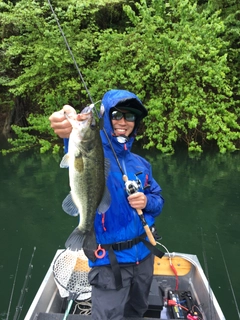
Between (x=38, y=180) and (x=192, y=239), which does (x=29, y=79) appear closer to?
(x=38, y=180)

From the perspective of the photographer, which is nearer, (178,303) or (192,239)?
(178,303)

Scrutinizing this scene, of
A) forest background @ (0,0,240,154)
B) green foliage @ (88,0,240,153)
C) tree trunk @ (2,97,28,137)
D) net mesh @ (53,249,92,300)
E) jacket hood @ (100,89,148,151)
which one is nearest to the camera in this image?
jacket hood @ (100,89,148,151)

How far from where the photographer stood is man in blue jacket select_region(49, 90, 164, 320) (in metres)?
2.19

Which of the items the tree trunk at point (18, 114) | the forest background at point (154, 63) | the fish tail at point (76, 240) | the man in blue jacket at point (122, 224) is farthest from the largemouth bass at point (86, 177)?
the tree trunk at point (18, 114)

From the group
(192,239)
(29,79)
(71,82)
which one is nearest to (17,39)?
(29,79)

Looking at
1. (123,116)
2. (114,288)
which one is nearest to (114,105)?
(123,116)

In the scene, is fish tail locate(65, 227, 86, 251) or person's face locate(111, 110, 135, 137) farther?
person's face locate(111, 110, 135, 137)

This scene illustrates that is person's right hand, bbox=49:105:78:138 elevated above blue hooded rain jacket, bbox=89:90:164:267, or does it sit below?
above

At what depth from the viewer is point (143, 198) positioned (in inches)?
87.4

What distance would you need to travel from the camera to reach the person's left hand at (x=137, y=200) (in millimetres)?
2191

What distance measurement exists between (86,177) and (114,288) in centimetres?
81

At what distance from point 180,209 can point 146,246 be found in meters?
5.25

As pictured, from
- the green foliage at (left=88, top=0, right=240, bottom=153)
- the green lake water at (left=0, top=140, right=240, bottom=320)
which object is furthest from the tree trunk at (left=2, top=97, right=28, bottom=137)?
the green foliage at (left=88, top=0, right=240, bottom=153)

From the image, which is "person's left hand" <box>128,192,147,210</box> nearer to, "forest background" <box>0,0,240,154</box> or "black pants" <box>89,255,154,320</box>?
"black pants" <box>89,255,154,320</box>
